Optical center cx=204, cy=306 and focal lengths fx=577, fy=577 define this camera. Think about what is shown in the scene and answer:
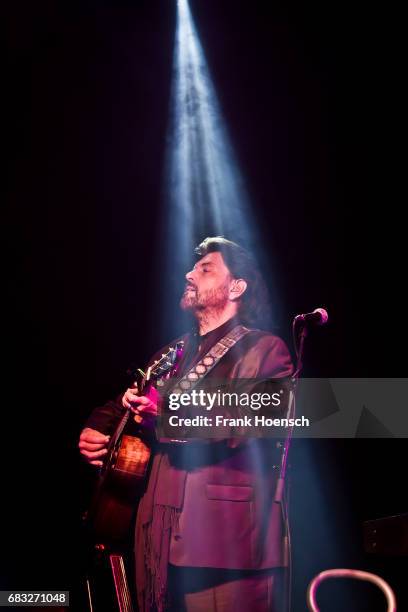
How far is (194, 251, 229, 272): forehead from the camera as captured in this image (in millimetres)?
3197

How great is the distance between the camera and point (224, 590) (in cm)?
241

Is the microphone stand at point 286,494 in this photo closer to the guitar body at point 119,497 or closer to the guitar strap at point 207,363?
the guitar strap at point 207,363

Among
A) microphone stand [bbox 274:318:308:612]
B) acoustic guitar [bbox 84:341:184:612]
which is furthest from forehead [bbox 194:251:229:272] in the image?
acoustic guitar [bbox 84:341:184:612]

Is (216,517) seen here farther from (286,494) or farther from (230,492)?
(286,494)

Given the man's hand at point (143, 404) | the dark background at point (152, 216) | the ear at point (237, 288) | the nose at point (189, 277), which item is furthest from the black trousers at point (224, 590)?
the nose at point (189, 277)

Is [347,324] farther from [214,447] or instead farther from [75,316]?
[75,316]

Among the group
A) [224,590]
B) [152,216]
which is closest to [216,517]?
[224,590]

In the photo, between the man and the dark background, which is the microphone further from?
the dark background

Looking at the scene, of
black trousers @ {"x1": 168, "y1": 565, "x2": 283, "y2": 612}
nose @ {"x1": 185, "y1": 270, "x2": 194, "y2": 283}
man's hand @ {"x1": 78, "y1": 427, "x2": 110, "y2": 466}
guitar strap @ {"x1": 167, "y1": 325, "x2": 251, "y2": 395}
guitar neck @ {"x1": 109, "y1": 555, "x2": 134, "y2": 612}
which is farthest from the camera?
nose @ {"x1": 185, "y1": 270, "x2": 194, "y2": 283}

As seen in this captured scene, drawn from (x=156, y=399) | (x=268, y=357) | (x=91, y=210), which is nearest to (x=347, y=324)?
(x=268, y=357)

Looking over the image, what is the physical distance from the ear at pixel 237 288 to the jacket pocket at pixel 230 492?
104 centimetres

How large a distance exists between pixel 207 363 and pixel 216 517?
703 mm

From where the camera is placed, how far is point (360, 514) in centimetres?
292

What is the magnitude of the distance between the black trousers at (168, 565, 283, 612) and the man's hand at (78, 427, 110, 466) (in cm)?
69
